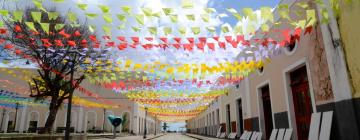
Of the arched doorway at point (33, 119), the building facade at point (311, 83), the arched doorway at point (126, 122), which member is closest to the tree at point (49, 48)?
the building facade at point (311, 83)

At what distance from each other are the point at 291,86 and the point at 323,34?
116 inches

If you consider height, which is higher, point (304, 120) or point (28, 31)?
point (28, 31)

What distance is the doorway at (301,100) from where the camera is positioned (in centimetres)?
813

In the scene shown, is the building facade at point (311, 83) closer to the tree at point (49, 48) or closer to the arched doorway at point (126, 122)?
the tree at point (49, 48)

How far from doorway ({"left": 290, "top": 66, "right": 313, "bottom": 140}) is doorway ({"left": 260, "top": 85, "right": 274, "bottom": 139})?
2.55 metres

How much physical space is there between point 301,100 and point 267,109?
329 centimetres

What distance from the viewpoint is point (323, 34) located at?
256 inches

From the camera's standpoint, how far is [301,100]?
857cm

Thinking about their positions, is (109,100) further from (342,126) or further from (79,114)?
(342,126)

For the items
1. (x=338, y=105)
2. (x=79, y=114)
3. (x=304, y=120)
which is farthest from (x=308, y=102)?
(x=79, y=114)

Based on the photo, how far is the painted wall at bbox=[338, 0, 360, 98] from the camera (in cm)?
539

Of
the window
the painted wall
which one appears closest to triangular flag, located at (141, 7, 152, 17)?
the painted wall

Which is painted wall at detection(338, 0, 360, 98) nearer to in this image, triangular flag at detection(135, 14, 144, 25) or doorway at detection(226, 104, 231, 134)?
triangular flag at detection(135, 14, 144, 25)

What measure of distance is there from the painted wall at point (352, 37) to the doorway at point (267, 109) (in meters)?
5.92
